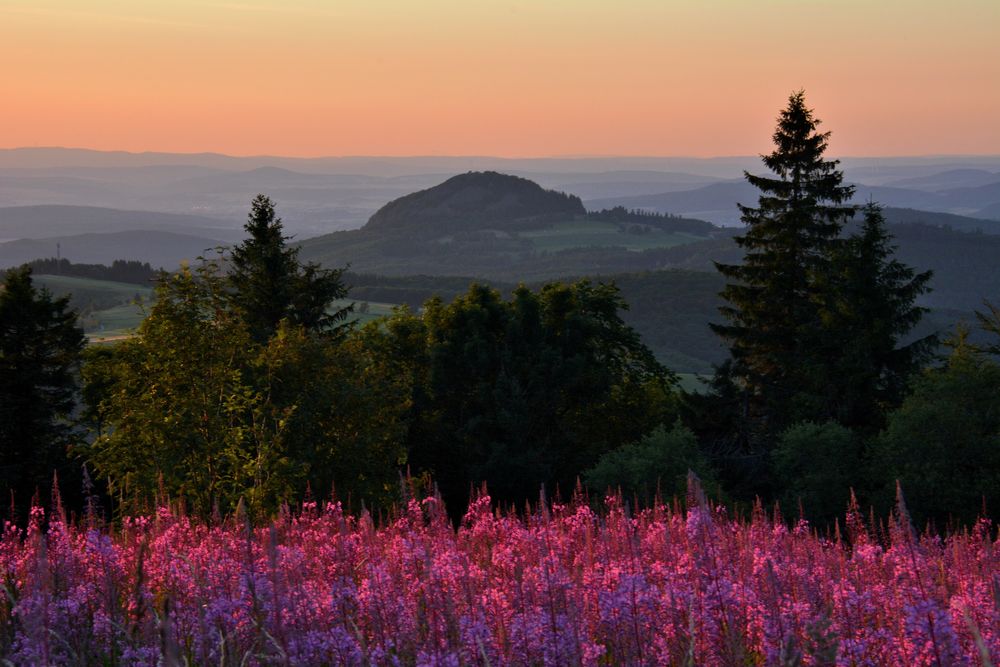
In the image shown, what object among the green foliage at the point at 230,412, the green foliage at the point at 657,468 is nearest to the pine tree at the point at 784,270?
the green foliage at the point at 657,468

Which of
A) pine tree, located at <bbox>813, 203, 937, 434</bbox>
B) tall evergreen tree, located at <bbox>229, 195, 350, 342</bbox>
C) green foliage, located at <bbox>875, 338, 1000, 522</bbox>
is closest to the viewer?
green foliage, located at <bbox>875, 338, 1000, 522</bbox>

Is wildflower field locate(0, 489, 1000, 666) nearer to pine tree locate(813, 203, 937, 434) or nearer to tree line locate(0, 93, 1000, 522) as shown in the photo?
tree line locate(0, 93, 1000, 522)

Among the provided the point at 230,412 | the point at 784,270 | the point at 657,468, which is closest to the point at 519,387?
the point at 657,468

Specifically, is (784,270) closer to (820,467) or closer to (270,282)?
(820,467)

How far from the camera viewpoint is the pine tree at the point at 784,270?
58463 mm

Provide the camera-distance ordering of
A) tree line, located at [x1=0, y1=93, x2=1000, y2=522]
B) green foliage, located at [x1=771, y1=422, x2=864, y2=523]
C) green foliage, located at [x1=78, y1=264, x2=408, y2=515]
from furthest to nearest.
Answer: green foliage, located at [x1=771, y1=422, x2=864, y2=523] → tree line, located at [x1=0, y1=93, x2=1000, y2=522] → green foliage, located at [x1=78, y1=264, x2=408, y2=515]

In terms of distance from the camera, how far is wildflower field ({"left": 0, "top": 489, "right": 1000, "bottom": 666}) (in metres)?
5.34

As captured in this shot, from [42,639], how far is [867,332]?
53471 millimetres

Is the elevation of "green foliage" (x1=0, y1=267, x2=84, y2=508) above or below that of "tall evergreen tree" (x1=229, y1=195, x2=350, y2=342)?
below

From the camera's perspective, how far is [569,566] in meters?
8.34

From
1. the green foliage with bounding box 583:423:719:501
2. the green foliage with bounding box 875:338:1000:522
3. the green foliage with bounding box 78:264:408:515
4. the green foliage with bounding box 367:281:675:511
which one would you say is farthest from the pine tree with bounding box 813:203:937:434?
the green foliage with bounding box 78:264:408:515

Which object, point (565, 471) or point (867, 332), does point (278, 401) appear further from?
point (867, 332)

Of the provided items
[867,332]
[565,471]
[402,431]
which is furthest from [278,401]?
[867,332]

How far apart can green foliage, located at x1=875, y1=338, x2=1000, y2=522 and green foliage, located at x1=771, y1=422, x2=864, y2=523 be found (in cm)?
182
